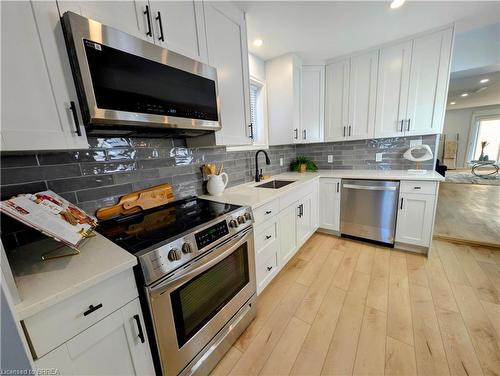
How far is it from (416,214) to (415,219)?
0.06m

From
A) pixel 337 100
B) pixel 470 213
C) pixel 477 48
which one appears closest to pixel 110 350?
pixel 337 100

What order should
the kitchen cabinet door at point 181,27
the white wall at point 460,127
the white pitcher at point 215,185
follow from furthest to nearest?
the white wall at point 460,127
the white pitcher at point 215,185
the kitchen cabinet door at point 181,27

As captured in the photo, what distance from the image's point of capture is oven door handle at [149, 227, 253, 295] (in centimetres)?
88

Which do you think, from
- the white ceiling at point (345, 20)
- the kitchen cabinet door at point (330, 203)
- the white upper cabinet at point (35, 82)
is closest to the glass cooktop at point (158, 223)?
the white upper cabinet at point (35, 82)

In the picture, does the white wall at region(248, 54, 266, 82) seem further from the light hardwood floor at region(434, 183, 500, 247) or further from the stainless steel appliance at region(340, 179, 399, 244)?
the light hardwood floor at region(434, 183, 500, 247)

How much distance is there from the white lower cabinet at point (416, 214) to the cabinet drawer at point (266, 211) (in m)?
1.58

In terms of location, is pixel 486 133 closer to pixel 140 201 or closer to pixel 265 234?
pixel 265 234

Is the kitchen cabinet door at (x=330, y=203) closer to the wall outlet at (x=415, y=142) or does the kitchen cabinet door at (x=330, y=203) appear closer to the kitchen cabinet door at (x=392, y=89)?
the kitchen cabinet door at (x=392, y=89)

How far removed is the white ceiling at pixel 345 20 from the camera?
1694 millimetres

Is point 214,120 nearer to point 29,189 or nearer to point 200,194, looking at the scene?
point 200,194

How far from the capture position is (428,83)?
2266mm

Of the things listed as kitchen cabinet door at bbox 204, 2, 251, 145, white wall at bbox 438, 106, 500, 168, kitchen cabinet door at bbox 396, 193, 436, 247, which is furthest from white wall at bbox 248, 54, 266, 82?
white wall at bbox 438, 106, 500, 168

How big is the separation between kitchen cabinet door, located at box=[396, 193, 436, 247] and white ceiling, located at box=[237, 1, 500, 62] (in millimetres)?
1763

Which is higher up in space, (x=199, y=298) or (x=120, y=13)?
(x=120, y=13)
